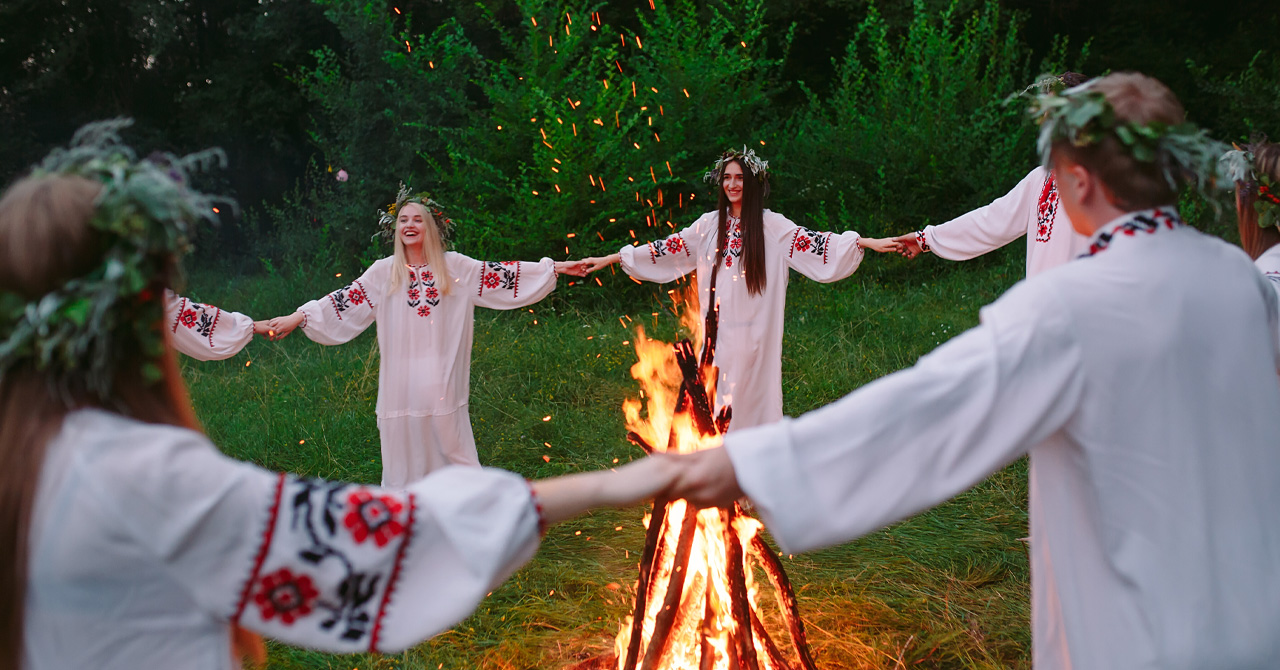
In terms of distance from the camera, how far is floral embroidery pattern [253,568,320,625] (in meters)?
1.48

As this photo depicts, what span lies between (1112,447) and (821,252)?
4.76 metres

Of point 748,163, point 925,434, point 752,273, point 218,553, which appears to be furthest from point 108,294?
point 748,163

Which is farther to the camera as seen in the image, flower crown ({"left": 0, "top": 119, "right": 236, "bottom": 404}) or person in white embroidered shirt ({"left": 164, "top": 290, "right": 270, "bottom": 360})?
person in white embroidered shirt ({"left": 164, "top": 290, "right": 270, "bottom": 360})

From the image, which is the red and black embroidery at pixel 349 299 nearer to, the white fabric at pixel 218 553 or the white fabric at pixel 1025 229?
the white fabric at pixel 1025 229

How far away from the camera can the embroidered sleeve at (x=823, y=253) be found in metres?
6.27

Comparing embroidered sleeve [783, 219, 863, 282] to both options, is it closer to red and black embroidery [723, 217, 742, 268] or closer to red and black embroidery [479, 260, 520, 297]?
red and black embroidery [723, 217, 742, 268]

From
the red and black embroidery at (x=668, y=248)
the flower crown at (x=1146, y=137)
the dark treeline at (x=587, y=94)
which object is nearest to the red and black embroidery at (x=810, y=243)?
the red and black embroidery at (x=668, y=248)

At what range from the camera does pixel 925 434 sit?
65.4 inches

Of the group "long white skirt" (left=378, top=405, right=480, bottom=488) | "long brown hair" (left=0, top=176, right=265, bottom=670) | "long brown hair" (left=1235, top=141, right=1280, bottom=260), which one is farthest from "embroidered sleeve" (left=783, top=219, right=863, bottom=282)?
"long brown hair" (left=0, top=176, right=265, bottom=670)

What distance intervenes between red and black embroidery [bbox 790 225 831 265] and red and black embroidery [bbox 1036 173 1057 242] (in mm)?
1514

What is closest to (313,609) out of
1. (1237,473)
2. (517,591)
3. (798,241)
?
(1237,473)

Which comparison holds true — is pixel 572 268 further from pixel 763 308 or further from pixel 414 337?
pixel 763 308

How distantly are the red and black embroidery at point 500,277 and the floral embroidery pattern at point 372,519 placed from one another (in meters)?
4.50

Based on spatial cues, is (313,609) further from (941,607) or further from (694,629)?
(941,607)
